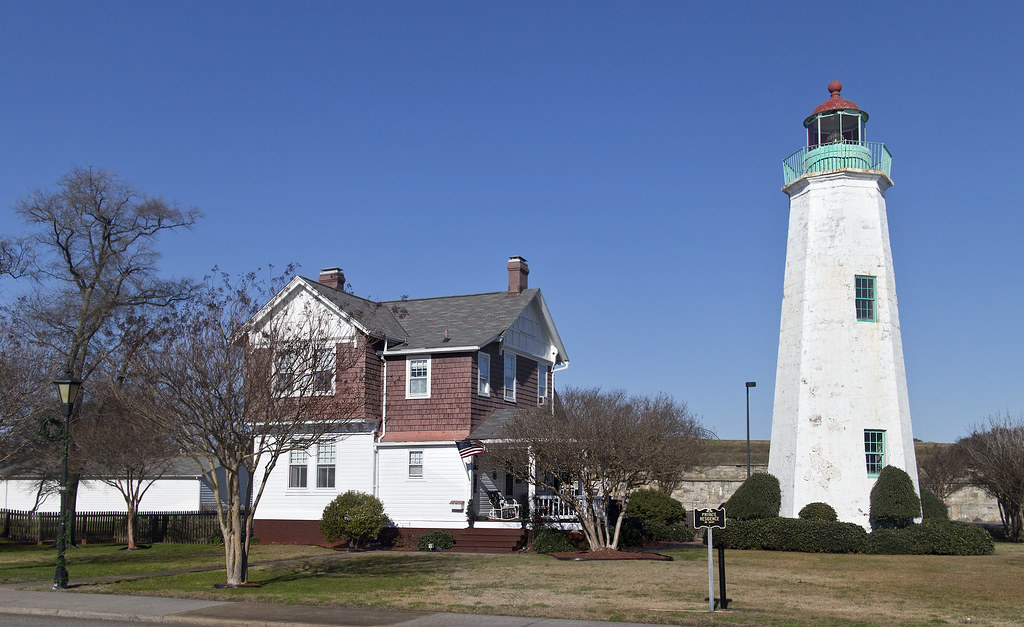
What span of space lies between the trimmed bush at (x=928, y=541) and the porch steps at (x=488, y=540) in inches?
390

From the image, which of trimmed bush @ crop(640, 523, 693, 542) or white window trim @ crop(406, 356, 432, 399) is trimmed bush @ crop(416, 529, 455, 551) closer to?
white window trim @ crop(406, 356, 432, 399)

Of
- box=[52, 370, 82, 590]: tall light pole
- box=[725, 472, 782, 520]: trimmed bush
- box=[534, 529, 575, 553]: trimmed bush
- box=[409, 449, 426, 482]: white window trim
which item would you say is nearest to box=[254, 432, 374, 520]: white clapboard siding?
box=[409, 449, 426, 482]: white window trim

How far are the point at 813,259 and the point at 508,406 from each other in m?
11.0

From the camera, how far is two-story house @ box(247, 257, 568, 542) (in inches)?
1084

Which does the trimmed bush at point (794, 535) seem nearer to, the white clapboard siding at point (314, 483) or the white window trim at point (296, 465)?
the white clapboard siding at point (314, 483)

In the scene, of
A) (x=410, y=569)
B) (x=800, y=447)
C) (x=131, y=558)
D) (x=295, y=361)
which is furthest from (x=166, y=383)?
(x=800, y=447)

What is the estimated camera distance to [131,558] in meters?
24.8

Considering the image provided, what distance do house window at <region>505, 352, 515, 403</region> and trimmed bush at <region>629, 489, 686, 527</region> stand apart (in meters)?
6.30

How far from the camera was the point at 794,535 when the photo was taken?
2645 centimetres

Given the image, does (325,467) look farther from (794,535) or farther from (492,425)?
(794,535)

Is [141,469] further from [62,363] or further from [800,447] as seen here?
[800,447]

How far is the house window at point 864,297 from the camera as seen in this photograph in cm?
2814

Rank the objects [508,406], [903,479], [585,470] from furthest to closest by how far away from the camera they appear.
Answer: [508,406]
[903,479]
[585,470]

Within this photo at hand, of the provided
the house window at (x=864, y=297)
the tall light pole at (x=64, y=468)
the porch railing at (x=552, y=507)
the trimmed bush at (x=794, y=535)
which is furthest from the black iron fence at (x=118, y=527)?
the house window at (x=864, y=297)
